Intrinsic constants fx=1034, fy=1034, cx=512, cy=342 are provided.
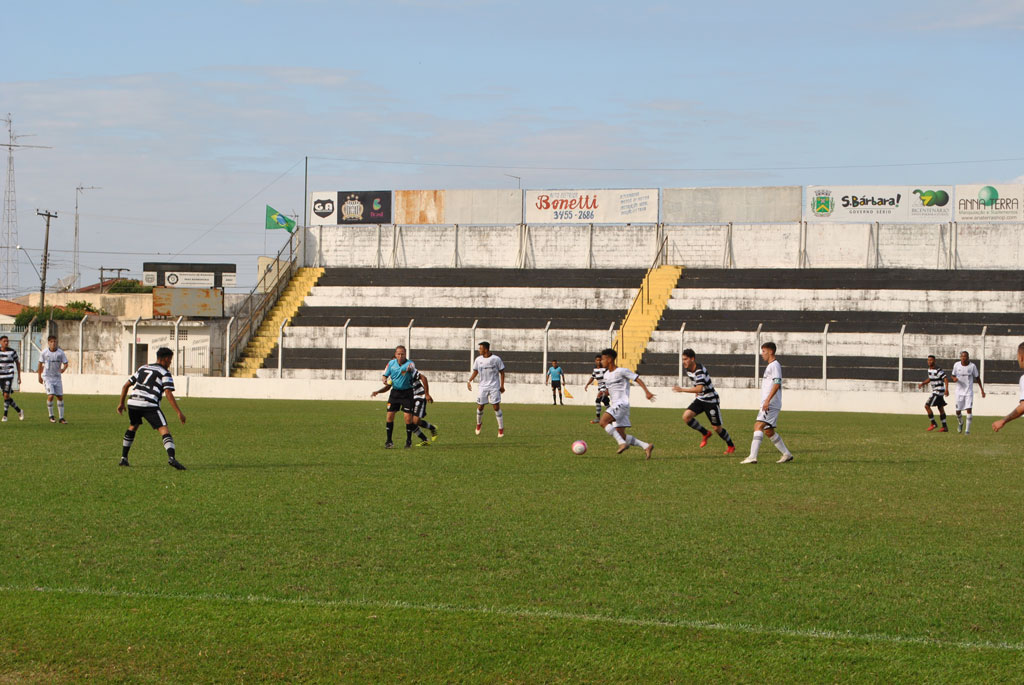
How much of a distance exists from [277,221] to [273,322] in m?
11.3

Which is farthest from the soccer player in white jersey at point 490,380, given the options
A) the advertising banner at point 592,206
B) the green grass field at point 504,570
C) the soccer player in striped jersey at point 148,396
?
the advertising banner at point 592,206

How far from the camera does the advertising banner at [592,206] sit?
5178 centimetres

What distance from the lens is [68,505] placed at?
10.7 m

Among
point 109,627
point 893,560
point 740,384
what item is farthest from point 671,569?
point 740,384

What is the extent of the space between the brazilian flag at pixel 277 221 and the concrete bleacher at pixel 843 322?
22.4 meters

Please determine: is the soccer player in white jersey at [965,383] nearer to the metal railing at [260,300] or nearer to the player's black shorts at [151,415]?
the player's black shorts at [151,415]

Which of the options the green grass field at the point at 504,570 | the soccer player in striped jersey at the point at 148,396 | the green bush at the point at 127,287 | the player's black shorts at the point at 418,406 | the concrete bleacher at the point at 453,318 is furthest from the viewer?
the green bush at the point at 127,287

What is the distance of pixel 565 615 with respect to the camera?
6.62m

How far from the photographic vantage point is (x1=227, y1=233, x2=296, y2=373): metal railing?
4569 centimetres

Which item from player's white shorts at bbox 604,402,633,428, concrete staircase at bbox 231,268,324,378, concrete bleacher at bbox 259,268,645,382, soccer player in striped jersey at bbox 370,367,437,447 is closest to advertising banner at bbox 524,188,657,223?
concrete bleacher at bbox 259,268,645,382

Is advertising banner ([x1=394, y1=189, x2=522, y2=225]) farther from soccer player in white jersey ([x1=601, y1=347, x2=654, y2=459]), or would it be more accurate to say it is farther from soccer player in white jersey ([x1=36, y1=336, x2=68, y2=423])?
soccer player in white jersey ([x1=601, y1=347, x2=654, y2=459])

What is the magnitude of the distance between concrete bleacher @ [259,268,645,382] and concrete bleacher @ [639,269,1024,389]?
3.27 metres

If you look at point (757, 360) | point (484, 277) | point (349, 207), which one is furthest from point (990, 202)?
point (349, 207)

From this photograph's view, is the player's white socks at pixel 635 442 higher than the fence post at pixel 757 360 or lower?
lower
